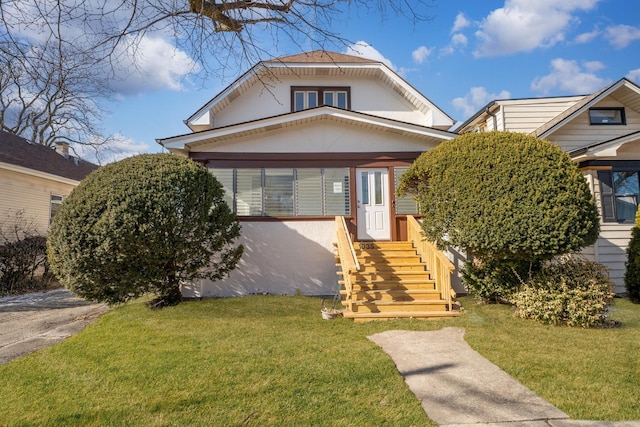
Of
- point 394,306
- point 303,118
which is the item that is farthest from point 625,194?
point 303,118

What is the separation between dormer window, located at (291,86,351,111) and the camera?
11312mm

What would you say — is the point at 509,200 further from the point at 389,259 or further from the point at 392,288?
the point at 389,259

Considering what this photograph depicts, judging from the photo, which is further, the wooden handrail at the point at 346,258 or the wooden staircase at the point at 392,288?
the wooden handrail at the point at 346,258

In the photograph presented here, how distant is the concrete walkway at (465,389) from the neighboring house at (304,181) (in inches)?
172

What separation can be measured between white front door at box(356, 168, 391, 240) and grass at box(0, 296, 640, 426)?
139 inches

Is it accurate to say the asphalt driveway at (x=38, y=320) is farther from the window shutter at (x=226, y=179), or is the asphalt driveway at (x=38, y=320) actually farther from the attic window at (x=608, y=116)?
the attic window at (x=608, y=116)

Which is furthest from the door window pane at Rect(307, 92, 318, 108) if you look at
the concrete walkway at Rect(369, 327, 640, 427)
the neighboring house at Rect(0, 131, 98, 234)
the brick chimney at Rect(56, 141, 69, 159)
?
the brick chimney at Rect(56, 141, 69, 159)

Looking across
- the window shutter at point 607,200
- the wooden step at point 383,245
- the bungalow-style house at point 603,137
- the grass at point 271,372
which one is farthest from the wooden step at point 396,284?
the window shutter at point 607,200

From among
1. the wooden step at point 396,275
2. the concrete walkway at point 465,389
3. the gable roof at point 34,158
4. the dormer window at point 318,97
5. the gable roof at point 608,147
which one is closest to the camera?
the concrete walkway at point 465,389

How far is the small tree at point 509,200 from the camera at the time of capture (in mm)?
6246

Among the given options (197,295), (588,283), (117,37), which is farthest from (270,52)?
(588,283)

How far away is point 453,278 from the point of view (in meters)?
9.21

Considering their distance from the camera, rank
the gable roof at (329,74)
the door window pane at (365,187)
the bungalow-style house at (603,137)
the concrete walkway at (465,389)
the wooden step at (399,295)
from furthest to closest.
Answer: the gable roof at (329,74), the door window pane at (365,187), the bungalow-style house at (603,137), the wooden step at (399,295), the concrete walkway at (465,389)

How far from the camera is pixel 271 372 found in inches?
160
